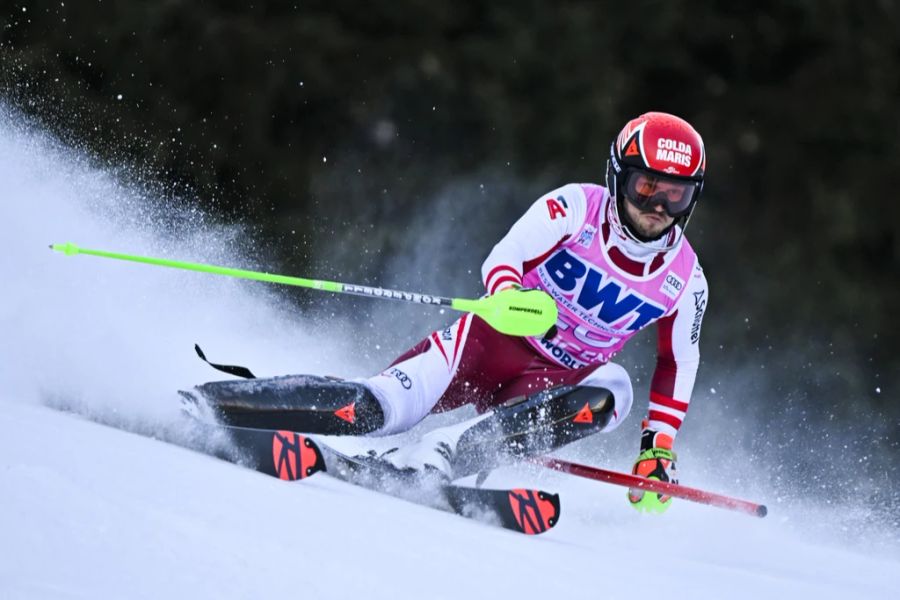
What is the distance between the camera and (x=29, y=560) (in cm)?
188

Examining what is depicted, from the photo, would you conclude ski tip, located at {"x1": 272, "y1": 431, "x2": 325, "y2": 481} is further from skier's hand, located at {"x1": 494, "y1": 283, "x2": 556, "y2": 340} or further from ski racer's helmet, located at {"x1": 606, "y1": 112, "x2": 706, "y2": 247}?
ski racer's helmet, located at {"x1": 606, "y1": 112, "x2": 706, "y2": 247}

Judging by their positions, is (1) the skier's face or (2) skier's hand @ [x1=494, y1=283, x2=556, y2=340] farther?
(1) the skier's face

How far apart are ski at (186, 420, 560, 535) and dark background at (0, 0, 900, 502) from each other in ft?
15.9

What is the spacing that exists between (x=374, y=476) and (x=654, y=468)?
1.17 m

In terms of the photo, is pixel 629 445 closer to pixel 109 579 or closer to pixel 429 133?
pixel 429 133

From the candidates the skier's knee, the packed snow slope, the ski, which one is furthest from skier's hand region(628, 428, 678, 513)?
the ski

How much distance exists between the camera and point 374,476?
3.46 metres

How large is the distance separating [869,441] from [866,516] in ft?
10.3

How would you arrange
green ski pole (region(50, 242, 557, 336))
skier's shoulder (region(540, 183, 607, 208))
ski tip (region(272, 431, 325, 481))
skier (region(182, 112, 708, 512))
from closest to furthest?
ski tip (region(272, 431, 325, 481)) → green ski pole (region(50, 242, 557, 336)) → skier (region(182, 112, 708, 512)) → skier's shoulder (region(540, 183, 607, 208))

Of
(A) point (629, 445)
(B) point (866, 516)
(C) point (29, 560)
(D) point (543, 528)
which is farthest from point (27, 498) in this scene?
(A) point (629, 445)

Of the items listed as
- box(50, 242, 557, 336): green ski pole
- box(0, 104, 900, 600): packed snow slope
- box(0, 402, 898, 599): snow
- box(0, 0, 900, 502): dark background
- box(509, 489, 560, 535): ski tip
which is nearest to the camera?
box(0, 402, 898, 599): snow

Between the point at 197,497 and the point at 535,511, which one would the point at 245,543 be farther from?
the point at 535,511

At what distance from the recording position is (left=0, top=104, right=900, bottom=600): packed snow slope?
6.74ft

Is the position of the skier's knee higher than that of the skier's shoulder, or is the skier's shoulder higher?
the skier's shoulder
